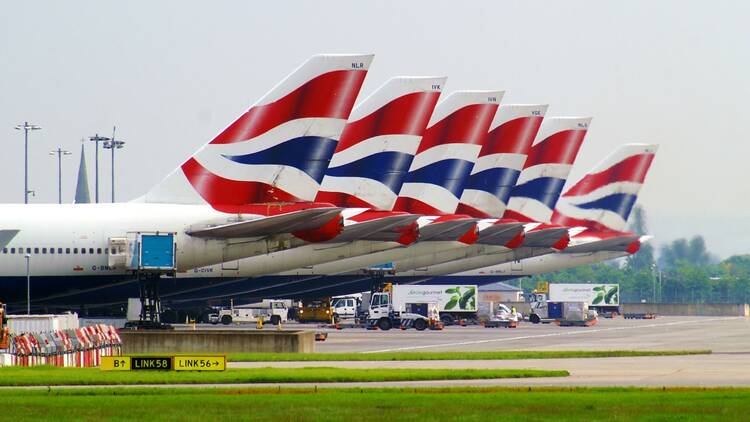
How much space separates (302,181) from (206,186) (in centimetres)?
458

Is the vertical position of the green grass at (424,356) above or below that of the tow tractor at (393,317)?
below

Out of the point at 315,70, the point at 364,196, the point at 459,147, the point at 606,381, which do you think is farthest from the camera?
the point at 459,147

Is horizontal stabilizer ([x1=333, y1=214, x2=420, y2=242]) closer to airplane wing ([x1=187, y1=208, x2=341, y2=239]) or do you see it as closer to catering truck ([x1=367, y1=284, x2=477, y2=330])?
airplane wing ([x1=187, y1=208, x2=341, y2=239])

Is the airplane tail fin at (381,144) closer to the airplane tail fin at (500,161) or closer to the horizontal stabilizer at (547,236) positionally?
the airplane tail fin at (500,161)

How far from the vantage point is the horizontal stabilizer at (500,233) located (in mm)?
98812

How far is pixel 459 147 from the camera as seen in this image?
9169 centimetres

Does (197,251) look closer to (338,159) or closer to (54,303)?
(54,303)

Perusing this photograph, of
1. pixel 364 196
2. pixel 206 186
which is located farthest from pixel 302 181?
pixel 364 196

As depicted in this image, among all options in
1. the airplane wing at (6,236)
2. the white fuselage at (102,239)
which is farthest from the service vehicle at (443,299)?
the airplane wing at (6,236)

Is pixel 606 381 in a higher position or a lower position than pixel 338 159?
lower

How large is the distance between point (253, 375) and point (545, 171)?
237 feet

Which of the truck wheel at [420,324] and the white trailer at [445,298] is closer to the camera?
the truck wheel at [420,324]

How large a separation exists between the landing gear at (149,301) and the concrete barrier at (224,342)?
459 inches

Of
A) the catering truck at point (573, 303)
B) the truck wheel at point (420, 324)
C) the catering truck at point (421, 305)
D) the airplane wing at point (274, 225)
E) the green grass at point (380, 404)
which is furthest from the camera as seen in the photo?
the catering truck at point (573, 303)
